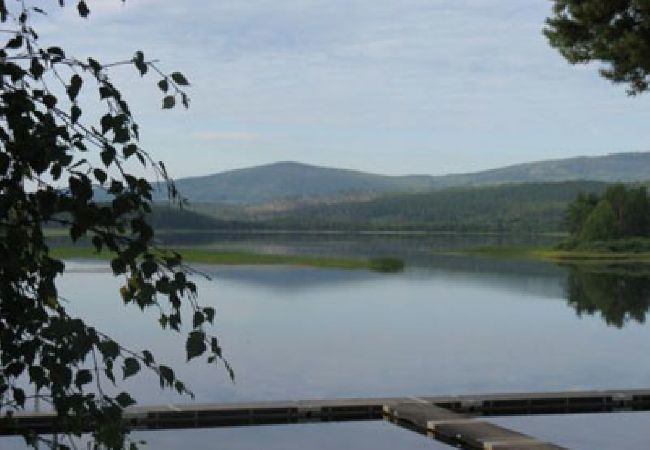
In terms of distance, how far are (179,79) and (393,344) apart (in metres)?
42.3

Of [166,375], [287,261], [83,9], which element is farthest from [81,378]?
[287,261]

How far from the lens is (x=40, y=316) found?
2.93m

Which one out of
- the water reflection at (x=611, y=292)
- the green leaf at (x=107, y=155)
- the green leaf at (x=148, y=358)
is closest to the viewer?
the green leaf at (x=107, y=155)

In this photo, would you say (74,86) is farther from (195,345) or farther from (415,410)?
(415,410)

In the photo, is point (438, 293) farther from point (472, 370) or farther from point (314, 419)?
point (314, 419)

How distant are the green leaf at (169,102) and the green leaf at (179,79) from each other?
6 cm

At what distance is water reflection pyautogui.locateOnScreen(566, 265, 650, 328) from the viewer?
207 feet

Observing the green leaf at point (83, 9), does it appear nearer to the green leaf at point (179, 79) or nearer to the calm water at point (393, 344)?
the green leaf at point (179, 79)

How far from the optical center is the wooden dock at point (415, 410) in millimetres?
23312

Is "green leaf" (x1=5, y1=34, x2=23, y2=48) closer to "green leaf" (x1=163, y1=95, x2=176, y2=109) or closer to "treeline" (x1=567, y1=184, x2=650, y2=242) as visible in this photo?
"green leaf" (x1=163, y1=95, x2=176, y2=109)

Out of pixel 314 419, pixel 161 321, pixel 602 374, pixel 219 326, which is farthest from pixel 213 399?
pixel 161 321

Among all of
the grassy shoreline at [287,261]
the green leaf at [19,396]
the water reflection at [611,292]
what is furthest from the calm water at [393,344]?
the green leaf at [19,396]

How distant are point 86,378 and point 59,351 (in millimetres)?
134

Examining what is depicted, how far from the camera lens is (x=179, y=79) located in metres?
3.10
